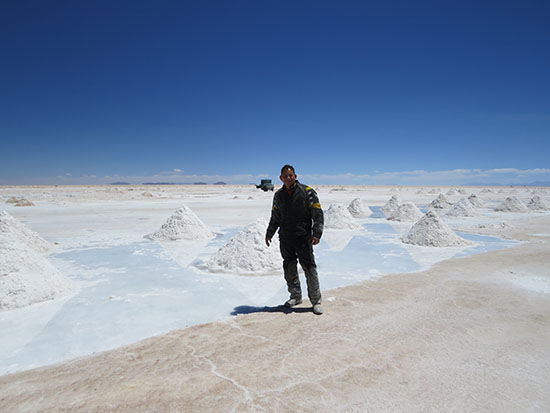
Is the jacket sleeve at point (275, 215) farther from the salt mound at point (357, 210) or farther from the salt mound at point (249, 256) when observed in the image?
the salt mound at point (357, 210)

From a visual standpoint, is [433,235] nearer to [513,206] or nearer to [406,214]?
[406,214]

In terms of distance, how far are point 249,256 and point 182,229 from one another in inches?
135

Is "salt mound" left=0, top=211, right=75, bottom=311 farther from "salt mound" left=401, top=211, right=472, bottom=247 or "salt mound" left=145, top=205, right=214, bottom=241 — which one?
"salt mound" left=401, top=211, right=472, bottom=247

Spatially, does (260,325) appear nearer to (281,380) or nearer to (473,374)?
(281,380)

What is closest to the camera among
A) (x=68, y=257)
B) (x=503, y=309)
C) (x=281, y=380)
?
(x=281, y=380)

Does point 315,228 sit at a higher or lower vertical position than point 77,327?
higher

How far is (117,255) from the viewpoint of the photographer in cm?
645

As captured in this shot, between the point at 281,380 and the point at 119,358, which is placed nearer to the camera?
the point at 281,380

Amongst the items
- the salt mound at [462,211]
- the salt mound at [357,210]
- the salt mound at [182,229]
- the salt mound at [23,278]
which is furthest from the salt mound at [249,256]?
the salt mound at [462,211]

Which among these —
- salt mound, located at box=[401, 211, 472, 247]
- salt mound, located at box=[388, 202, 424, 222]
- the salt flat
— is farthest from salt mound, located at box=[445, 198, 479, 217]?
the salt flat

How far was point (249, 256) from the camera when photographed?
211 inches

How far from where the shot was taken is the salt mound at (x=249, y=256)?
17.4 ft

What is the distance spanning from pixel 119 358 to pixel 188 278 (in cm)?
237

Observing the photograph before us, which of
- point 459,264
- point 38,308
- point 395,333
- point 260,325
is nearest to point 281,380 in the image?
point 260,325
